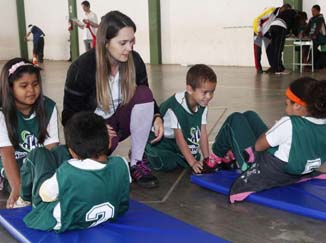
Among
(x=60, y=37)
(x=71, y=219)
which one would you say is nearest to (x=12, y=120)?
(x=71, y=219)

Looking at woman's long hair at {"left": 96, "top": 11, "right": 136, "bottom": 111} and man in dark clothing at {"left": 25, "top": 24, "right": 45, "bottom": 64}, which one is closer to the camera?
woman's long hair at {"left": 96, "top": 11, "right": 136, "bottom": 111}

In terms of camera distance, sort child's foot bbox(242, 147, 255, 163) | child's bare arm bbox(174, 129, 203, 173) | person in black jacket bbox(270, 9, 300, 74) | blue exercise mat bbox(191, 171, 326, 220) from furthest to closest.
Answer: person in black jacket bbox(270, 9, 300, 74) < child's bare arm bbox(174, 129, 203, 173) < child's foot bbox(242, 147, 255, 163) < blue exercise mat bbox(191, 171, 326, 220)

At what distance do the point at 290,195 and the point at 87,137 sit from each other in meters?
1.10

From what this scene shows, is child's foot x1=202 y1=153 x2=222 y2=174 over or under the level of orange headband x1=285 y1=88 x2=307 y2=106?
under

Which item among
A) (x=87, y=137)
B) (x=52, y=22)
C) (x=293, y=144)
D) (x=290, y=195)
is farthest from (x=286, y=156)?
(x=52, y=22)

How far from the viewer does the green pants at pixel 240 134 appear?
9.49 feet

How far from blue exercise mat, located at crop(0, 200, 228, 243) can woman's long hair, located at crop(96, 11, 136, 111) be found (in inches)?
32.2

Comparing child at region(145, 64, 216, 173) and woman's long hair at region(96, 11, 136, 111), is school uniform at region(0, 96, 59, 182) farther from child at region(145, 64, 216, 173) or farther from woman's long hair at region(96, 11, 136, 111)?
child at region(145, 64, 216, 173)

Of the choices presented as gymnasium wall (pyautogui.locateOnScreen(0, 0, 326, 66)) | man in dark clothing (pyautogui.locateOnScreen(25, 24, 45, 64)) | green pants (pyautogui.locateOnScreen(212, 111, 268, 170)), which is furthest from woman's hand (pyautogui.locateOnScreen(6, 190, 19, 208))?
man in dark clothing (pyautogui.locateOnScreen(25, 24, 45, 64))

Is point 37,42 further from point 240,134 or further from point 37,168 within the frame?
point 37,168

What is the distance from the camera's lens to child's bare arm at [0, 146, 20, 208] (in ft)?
8.27

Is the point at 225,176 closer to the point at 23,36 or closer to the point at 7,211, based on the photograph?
the point at 7,211

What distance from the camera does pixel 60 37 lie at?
57.3 ft

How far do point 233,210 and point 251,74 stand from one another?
7519 millimetres
